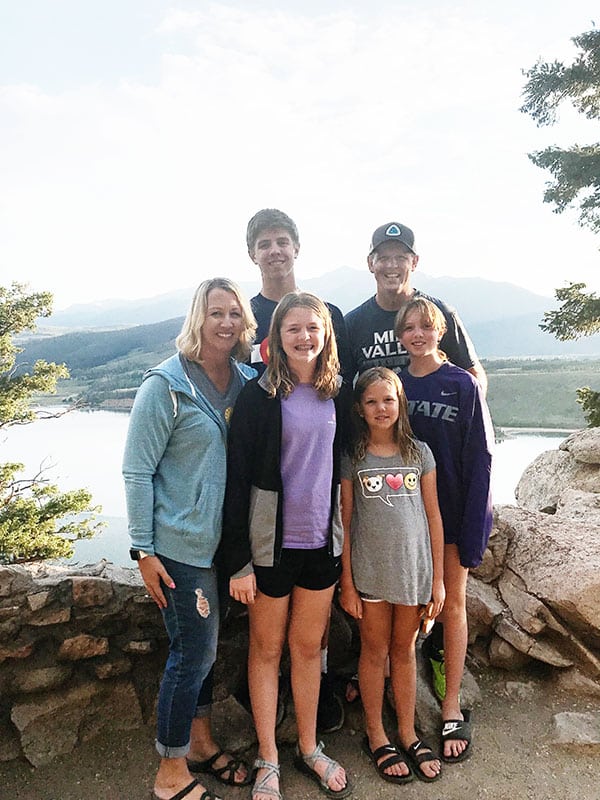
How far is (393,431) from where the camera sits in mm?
2768

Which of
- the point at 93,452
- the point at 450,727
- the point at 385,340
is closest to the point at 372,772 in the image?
the point at 450,727

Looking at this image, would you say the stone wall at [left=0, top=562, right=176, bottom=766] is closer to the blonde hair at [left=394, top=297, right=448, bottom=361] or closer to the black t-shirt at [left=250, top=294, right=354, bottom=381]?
the black t-shirt at [left=250, top=294, right=354, bottom=381]

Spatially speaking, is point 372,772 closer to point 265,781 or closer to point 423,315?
point 265,781

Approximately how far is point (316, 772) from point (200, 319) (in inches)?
94.7

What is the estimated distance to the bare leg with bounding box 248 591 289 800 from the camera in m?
2.58

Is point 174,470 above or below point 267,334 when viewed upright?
below

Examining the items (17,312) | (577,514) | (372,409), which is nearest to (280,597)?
(372,409)

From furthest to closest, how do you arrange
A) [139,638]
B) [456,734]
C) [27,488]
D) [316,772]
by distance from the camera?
1. [27,488]
2. [139,638]
3. [456,734]
4. [316,772]

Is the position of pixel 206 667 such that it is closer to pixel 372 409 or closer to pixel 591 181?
pixel 372 409

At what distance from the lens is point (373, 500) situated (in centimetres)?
269

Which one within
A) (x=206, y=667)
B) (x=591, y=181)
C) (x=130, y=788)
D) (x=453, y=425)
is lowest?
→ (x=130, y=788)

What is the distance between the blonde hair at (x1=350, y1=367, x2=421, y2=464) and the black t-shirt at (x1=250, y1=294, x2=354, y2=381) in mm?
441

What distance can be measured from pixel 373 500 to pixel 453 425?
2.04ft

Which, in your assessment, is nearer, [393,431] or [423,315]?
[393,431]
